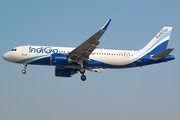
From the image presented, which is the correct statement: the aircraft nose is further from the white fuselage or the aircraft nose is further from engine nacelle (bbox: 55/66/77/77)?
engine nacelle (bbox: 55/66/77/77)

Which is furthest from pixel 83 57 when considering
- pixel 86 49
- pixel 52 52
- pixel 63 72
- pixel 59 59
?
pixel 63 72

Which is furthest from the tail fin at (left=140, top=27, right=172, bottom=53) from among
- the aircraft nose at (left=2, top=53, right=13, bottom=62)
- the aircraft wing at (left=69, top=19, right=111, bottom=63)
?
the aircraft nose at (left=2, top=53, right=13, bottom=62)

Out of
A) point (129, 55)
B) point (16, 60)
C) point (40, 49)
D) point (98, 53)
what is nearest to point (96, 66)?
point (98, 53)

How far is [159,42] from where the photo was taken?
161 feet

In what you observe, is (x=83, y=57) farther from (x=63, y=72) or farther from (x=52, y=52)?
(x=63, y=72)

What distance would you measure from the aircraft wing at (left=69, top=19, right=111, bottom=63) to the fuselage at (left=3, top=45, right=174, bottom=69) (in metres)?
1.19

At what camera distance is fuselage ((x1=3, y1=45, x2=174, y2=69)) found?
45094mm

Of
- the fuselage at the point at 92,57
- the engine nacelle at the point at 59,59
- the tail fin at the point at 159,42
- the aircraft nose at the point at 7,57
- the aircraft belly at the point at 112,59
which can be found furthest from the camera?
the tail fin at the point at 159,42

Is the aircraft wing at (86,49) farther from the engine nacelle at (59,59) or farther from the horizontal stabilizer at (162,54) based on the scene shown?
the horizontal stabilizer at (162,54)

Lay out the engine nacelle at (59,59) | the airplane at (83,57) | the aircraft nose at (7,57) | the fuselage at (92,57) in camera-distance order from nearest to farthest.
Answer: the engine nacelle at (59,59) < the airplane at (83,57) < the fuselage at (92,57) < the aircraft nose at (7,57)

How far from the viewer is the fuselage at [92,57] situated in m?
45.1

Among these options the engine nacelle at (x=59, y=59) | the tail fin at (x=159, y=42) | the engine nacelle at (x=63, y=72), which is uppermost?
the tail fin at (x=159, y=42)

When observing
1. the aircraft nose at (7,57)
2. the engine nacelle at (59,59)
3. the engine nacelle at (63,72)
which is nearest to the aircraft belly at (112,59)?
the engine nacelle at (59,59)

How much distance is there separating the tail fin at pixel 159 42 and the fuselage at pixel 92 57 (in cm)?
188
